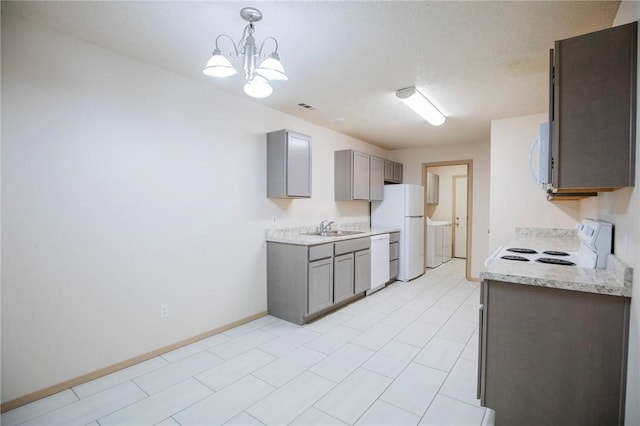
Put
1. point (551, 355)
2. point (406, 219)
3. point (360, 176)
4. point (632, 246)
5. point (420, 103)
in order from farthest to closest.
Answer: point (406, 219) → point (360, 176) → point (420, 103) → point (551, 355) → point (632, 246)

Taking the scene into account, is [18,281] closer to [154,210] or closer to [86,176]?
[86,176]

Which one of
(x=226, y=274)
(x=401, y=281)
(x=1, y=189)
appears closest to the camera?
(x=1, y=189)

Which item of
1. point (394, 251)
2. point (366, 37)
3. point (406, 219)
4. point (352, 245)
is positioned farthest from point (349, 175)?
point (366, 37)

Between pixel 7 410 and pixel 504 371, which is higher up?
pixel 504 371

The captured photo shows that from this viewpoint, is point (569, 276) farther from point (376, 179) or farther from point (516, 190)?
point (376, 179)

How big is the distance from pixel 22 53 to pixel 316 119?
110 inches

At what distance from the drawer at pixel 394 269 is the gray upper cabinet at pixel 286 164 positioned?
2088 millimetres

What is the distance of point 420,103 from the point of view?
3.19 meters

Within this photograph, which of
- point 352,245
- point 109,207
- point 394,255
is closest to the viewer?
point 109,207

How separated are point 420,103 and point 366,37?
4.47ft

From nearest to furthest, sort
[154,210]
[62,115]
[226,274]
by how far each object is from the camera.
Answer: [62,115] < [154,210] < [226,274]

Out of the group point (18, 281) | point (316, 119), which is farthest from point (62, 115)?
point (316, 119)

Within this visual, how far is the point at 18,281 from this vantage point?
1.92m

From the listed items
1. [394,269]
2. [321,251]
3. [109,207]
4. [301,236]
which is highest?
[109,207]
